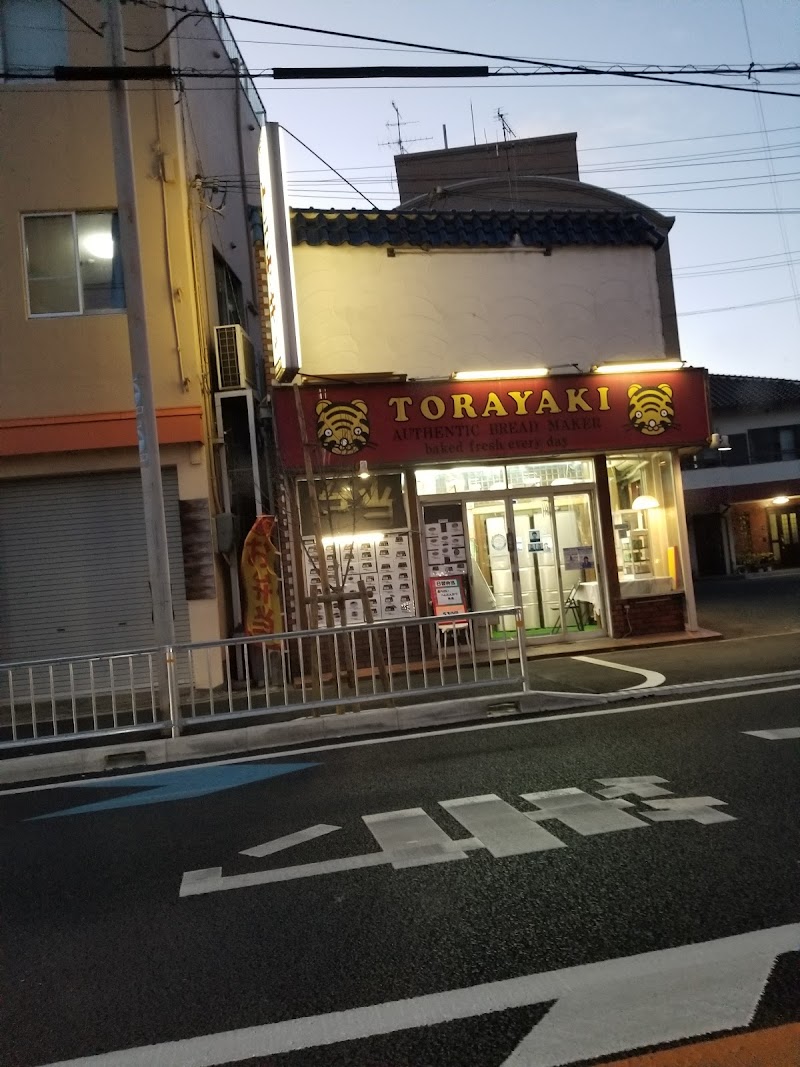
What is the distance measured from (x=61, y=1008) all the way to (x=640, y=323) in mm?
14115

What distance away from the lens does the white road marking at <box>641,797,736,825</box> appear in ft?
17.7

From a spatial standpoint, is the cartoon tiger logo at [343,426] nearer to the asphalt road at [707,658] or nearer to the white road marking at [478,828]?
the asphalt road at [707,658]

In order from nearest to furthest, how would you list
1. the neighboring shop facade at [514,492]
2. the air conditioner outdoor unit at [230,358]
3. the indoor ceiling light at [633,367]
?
the neighboring shop facade at [514,492], the air conditioner outdoor unit at [230,358], the indoor ceiling light at [633,367]

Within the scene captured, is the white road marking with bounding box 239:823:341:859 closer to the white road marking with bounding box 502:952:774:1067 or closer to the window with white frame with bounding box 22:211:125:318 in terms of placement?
the white road marking with bounding box 502:952:774:1067

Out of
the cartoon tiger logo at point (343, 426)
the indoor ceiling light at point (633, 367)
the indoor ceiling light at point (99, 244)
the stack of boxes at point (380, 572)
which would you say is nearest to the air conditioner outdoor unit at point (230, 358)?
the cartoon tiger logo at point (343, 426)

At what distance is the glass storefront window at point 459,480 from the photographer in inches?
569

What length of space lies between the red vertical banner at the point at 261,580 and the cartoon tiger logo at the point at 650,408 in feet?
19.6

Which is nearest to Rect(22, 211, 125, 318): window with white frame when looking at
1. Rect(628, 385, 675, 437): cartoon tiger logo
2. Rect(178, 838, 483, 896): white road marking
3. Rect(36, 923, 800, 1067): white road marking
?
Rect(628, 385, 675, 437): cartoon tiger logo

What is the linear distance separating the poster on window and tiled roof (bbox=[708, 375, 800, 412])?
21.7m

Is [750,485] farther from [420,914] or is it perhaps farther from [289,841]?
[420,914]

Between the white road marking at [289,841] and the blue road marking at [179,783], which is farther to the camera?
the blue road marking at [179,783]

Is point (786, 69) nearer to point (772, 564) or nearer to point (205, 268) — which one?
point (205, 268)

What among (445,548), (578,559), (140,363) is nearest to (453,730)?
(140,363)

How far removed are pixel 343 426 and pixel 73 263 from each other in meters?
4.65
